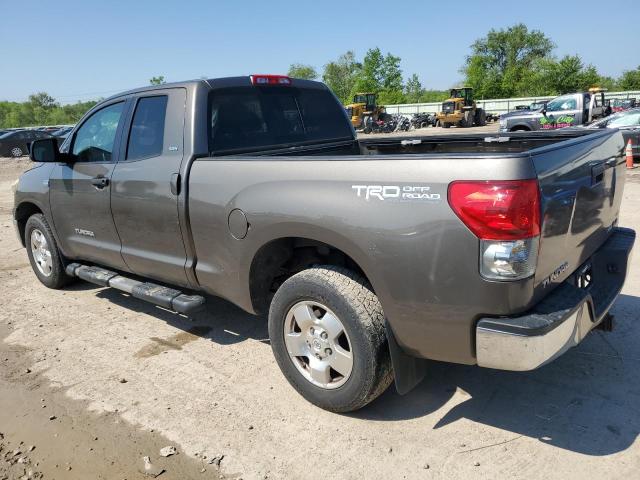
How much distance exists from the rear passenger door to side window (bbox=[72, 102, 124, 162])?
0.87 ft

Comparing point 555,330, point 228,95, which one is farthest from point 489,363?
point 228,95

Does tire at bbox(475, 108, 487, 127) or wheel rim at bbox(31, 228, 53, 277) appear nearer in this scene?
wheel rim at bbox(31, 228, 53, 277)

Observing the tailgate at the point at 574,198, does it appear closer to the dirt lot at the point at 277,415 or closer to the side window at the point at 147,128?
the dirt lot at the point at 277,415

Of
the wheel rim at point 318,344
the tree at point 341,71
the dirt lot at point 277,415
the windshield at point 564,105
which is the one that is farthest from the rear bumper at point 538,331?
the tree at point 341,71

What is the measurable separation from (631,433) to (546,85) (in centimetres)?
7038

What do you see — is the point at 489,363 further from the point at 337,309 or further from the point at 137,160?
the point at 137,160

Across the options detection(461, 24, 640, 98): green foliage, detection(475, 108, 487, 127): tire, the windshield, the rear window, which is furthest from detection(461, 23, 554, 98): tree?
the rear window

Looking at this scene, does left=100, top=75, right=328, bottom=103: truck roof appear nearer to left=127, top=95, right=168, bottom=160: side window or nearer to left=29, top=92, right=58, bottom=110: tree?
left=127, top=95, right=168, bottom=160: side window

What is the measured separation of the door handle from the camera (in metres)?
4.36

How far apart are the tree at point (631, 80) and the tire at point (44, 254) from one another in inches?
2688

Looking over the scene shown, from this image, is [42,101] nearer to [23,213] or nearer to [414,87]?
[414,87]

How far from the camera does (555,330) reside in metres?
2.37

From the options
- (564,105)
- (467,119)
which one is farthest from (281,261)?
(467,119)

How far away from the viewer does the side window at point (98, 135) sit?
4492 mm
